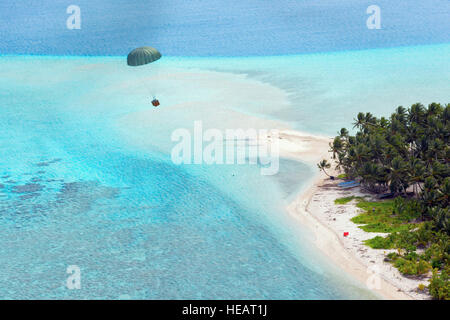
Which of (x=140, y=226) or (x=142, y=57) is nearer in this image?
(x=140, y=226)

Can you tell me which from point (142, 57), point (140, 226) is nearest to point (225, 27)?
point (142, 57)

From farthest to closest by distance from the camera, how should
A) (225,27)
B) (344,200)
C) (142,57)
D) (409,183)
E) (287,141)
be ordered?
(225,27) → (287,141) → (142,57) → (344,200) → (409,183)

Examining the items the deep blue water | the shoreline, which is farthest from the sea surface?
the shoreline

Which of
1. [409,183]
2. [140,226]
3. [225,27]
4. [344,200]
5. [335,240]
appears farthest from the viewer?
[225,27]

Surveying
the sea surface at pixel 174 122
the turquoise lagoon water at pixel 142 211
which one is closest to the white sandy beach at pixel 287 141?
the sea surface at pixel 174 122

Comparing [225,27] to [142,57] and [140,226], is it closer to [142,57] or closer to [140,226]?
[142,57]

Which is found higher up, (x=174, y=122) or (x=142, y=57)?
(x=142, y=57)
